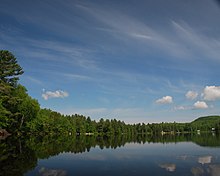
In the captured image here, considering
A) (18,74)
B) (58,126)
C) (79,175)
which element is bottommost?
(79,175)

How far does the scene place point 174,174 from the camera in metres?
16.7

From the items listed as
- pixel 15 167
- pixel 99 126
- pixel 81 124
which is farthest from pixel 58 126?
pixel 15 167

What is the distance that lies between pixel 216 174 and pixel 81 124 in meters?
142

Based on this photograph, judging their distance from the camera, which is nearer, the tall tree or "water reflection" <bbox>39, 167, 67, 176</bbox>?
"water reflection" <bbox>39, 167, 67, 176</bbox>

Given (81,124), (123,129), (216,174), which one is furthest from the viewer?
(123,129)

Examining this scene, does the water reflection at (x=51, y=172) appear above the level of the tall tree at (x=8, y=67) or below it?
below

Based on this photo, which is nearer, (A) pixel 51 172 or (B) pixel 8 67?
(A) pixel 51 172

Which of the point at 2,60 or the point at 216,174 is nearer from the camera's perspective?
the point at 216,174

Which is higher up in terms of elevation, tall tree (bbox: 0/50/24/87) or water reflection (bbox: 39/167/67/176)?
tall tree (bbox: 0/50/24/87)

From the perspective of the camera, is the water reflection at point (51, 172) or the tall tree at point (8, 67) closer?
the water reflection at point (51, 172)

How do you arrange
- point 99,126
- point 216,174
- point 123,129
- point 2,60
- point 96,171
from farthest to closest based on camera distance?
point 123,129 < point 99,126 < point 2,60 < point 96,171 < point 216,174

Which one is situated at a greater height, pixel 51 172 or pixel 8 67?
pixel 8 67

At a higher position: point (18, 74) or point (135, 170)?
point (18, 74)

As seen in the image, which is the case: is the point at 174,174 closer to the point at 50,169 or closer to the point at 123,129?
the point at 50,169
